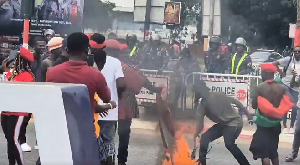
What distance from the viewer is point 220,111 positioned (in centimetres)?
595

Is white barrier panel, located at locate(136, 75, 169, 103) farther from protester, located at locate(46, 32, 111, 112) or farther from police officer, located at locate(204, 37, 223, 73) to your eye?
protester, located at locate(46, 32, 111, 112)

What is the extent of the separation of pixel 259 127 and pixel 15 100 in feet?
14.6

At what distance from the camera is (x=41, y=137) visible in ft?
5.83

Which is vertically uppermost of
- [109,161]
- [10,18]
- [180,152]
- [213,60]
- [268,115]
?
[10,18]

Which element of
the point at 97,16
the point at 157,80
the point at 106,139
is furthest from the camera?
the point at 157,80

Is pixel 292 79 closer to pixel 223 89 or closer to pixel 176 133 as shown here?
pixel 223 89

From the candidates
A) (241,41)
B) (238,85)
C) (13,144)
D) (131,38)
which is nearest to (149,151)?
(131,38)

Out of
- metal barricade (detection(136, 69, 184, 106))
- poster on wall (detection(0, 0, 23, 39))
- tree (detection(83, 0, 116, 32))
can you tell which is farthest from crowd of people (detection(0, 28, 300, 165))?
poster on wall (detection(0, 0, 23, 39))

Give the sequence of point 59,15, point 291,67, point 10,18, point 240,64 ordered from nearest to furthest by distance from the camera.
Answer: point 59,15 → point 291,67 → point 240,64 → point 10,18

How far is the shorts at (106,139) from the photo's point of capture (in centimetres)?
456

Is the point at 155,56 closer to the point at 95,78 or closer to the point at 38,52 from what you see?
the point at 38,52

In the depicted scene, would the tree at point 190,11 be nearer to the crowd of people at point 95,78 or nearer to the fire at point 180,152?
the crowd of people at point 95,78

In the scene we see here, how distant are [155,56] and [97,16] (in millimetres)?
2456

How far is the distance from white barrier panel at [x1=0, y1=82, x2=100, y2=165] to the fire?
3.68 meters
